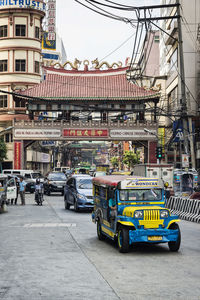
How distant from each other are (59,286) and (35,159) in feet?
219

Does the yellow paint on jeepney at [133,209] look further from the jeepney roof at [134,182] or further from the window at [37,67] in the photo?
the window at [37,67]

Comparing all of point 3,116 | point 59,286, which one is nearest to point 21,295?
point 59,286

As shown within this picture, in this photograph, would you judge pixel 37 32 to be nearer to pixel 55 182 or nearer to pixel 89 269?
pixel 55 182

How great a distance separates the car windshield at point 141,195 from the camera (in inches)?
514

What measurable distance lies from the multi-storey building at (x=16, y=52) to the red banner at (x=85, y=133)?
44.7ft

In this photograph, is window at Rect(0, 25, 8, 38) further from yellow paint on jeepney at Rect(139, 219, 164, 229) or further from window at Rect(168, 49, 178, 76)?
yellow paint on jeepney at Rect(139, 219, 164, 229)

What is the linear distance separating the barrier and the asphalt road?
18.9ft

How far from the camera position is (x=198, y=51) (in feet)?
159

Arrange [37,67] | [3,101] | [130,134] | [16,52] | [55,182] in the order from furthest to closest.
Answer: [37,67]
[16,52]
[3,101]
[130,134]
[55,182]

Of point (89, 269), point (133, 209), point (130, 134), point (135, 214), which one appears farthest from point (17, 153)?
point (89, 269)

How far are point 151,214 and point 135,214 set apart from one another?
0.42 meters

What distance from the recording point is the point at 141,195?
1316cm

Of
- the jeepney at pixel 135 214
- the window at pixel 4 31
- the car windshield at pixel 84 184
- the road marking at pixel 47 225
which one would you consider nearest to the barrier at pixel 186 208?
the car windshield at pixel 84 184

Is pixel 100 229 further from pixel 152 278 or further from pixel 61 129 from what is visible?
pixel 61 129
